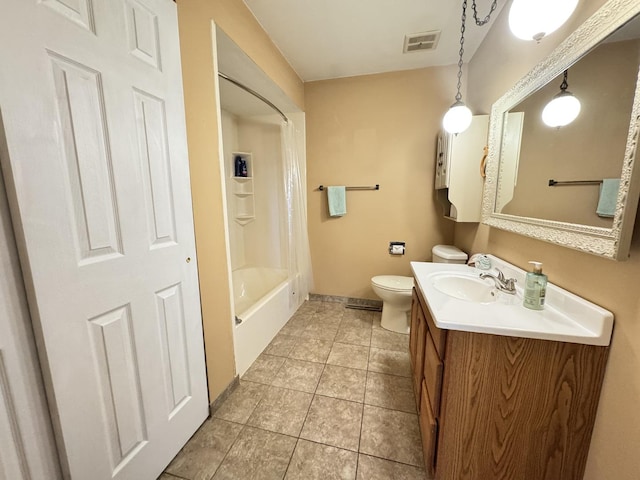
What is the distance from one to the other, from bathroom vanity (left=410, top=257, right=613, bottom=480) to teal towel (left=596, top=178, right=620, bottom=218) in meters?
0.31

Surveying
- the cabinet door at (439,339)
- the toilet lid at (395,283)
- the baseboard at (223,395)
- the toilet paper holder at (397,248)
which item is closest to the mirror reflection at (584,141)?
the cabinet door at (439,339)

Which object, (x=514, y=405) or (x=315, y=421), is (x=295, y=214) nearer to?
(x=315, y=421)

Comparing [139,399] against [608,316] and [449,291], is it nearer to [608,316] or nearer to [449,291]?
[449,291]

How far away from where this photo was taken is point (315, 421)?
1.33 meters

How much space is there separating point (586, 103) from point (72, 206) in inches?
70.0

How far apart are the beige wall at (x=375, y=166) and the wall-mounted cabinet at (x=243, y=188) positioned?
674 mm

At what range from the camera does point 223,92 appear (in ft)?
6.73

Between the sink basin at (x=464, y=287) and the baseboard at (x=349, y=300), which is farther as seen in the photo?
the baseboard at (x=349, y=300)

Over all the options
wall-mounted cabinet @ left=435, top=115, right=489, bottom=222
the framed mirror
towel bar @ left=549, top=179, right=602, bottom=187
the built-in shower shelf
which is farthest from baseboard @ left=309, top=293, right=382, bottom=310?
towel bar @ left=549, top=179, right=602, bottom=187

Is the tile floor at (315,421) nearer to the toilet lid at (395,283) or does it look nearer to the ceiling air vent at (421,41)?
the toilet lid at (395,283)

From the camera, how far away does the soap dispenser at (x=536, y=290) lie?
0.96 m

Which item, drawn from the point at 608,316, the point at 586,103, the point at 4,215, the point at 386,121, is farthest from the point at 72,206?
the point at 386,121

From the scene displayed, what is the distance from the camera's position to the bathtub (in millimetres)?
1689

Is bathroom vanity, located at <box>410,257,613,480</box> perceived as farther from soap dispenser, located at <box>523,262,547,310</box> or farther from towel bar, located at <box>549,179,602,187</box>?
towel bar, located at <box>549,179,602,187</box>
